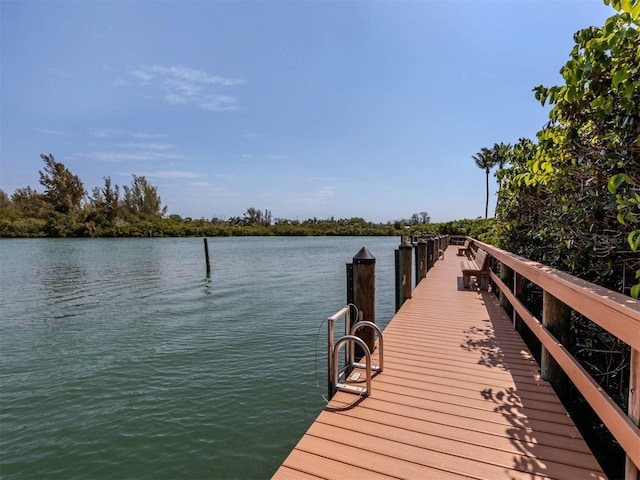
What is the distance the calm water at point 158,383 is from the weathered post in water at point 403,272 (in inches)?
66.8

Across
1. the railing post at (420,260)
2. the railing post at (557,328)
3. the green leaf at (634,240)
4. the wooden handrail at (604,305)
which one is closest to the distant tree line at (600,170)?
the green leaf at (634,240)

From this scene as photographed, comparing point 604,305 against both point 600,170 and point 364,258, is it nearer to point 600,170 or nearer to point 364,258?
point 600,170

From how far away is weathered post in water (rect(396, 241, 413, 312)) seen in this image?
6.85 metres

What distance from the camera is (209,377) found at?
18.2ft

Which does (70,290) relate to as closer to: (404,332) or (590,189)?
(404,332)

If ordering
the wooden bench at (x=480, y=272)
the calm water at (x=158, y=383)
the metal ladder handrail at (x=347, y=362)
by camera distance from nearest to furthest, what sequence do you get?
the metal ladder handrail at (x=347, y=362) < the calm water at (x=158, y=383) < the wooden bench at (x=480, y=272)

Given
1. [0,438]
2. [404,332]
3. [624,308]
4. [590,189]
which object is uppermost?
[590,189]

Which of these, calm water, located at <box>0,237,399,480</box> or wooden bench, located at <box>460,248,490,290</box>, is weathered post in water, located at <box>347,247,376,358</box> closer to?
calm water, located at <box>0,237,399,480</box>

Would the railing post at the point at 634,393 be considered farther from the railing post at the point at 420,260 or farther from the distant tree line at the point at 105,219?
the distant tree line at the point at 105,219

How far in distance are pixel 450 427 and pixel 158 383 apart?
15.2ft

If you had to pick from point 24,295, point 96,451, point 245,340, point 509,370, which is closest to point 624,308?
point 509,370

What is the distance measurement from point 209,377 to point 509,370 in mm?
4364

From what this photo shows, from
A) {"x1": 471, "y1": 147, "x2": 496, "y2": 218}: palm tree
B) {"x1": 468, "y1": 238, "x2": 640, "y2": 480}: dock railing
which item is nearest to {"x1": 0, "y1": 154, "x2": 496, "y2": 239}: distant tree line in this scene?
{"x1": 471, "y1": 147, "x2": 496, "y2": 218}: palm tree

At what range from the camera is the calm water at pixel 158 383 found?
3.74 m
